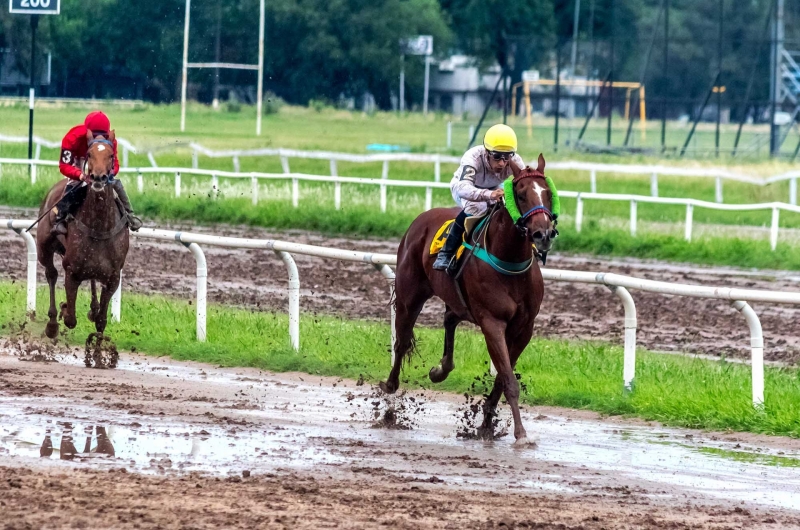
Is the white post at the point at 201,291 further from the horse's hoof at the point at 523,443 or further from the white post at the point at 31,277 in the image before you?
the horse's hoof at the point at 523,443

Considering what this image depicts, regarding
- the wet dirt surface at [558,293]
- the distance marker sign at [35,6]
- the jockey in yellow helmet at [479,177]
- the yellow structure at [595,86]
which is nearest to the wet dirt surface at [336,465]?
the jockey in yellow helmet at [479,177]

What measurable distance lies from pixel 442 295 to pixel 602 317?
417 cm

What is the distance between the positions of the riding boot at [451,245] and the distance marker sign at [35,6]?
1478 centimetres

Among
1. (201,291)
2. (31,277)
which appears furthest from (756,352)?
(31,277)

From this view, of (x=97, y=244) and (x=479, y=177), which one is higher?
(x=479, y=177)

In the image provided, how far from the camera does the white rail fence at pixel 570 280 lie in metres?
7.91

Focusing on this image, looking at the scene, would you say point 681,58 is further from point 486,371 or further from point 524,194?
point 524,194

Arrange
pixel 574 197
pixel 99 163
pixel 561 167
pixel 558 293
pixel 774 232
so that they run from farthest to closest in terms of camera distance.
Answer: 1. pixel 561 167
2. pixel 574 197
3. pixel 774 232
4. pixel 558 293
5. pixel 99 163

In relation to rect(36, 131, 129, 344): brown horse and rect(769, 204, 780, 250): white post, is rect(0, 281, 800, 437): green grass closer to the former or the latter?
rect(36, 131, 129, 344): brown horse

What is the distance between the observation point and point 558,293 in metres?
13.9

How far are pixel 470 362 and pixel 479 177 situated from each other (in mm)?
2069

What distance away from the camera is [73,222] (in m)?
10.3

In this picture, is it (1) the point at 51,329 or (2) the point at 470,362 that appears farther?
(1) the point at 51,329

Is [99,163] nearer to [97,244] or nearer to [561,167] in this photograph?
[97,244]
